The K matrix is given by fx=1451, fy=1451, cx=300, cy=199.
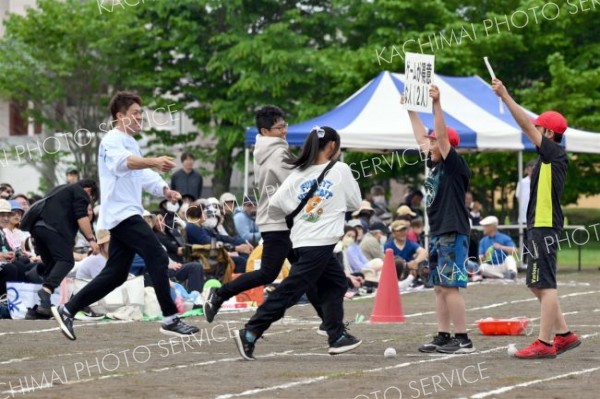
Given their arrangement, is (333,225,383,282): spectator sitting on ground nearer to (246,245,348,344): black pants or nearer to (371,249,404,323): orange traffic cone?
(371,249,404,323): orange traffic cone

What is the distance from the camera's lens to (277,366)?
10.4m

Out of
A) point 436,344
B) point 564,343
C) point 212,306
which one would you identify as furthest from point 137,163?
point 564,343

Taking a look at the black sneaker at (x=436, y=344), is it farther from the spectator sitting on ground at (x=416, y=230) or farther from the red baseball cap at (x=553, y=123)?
the spectator sitting on ground at (x=416, y=230)

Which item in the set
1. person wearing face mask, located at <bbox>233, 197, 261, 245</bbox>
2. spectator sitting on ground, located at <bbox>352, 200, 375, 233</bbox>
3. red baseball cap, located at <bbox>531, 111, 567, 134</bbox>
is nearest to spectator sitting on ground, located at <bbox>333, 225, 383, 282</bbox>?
person wearing face mask, located at <bbox>233, 197, 261, 245</bbox>

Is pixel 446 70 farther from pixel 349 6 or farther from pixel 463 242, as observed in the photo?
pixel 463 242

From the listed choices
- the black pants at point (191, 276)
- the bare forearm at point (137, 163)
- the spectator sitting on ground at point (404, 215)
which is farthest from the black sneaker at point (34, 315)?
the spectator sitting on ground at point (404, 215)

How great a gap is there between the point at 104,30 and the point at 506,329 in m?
28.1

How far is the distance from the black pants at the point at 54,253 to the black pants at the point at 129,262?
3.48m

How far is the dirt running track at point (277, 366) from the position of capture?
29.2ft

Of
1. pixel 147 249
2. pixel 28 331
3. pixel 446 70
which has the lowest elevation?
pixel 28 331

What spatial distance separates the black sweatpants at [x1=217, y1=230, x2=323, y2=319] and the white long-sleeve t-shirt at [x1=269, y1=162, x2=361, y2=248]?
95cm

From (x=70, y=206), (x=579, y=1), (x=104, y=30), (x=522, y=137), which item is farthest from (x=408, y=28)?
(x=70, y=206)

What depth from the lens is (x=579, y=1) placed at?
1588 inches

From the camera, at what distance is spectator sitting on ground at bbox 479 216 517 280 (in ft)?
78.5
